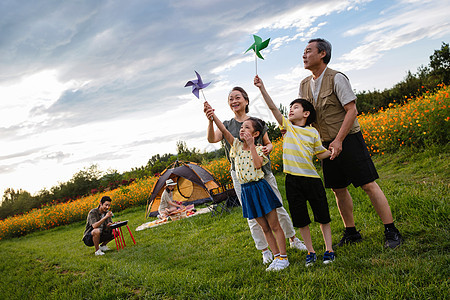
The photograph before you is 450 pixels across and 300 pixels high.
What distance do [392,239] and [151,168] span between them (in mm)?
18900

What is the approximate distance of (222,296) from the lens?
2604 millimetres

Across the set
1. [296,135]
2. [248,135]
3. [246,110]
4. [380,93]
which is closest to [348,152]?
[296,135]

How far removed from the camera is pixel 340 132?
2.80 meters

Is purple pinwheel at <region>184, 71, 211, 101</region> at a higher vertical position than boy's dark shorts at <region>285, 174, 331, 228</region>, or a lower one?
higher

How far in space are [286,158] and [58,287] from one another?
3514 millimetres

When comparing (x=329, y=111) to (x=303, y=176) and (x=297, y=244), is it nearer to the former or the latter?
(x=303, y=176)

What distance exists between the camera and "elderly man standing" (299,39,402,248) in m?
2.81

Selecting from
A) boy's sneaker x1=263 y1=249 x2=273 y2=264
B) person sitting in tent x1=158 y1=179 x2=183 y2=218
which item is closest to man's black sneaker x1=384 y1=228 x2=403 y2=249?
boy's sneaker x1=263 y1=249 x2=273 y2=264

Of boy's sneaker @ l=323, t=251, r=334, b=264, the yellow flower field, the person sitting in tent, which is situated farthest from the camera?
the person sitting in tent

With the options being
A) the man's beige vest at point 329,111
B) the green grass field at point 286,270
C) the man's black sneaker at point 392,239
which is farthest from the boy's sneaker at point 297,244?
the man's beige vest at point 329,111

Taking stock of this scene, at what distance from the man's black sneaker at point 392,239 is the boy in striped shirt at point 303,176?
547mm

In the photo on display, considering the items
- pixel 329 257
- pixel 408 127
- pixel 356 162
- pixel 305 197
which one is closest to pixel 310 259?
pixel 329 257

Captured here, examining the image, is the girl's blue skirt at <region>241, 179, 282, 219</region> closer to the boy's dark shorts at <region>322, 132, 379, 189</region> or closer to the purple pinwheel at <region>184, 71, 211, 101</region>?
the boy's dark shorts at <region>322, 132, 379, 189</region>

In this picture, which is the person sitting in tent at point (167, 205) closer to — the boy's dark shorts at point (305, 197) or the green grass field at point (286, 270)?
the green grass field at point (286, 270)
